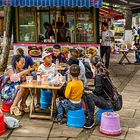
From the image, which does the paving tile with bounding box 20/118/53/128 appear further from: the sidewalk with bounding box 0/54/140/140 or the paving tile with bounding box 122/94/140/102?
the paving tile with bounding box 122/94/140/102

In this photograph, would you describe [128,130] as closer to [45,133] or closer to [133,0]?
[45,133]

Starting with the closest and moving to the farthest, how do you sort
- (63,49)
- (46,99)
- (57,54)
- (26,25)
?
(46,99) < (57,54) < (63,49) < (26,25)

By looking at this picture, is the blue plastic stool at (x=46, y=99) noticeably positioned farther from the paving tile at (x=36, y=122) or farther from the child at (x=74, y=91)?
the child at (x=74, y=91)

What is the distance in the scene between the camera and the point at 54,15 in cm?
1169

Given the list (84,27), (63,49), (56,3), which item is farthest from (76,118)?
(84,27)

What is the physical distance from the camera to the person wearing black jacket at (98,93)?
6184 mm

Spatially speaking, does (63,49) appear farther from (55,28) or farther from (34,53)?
(34,53)

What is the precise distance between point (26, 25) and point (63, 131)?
6.36 metres

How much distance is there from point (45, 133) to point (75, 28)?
19.8ft

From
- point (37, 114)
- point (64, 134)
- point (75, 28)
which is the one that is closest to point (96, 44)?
point (75, 28)

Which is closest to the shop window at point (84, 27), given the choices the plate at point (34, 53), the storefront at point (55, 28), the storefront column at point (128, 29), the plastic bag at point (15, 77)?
the storefront at point (55, 28)

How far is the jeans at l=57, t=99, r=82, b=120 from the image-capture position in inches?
249

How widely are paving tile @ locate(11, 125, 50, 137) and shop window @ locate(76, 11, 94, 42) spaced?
565 centimetres

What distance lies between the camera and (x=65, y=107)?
6488 mm
